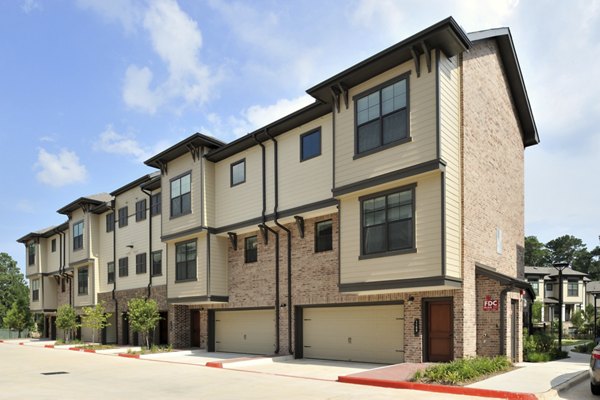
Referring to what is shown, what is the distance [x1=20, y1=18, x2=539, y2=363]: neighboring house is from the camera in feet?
53.2

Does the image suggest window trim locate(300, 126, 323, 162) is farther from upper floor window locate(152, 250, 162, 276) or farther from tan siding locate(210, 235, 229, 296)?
upper floor window locate(152, 250, 162, 276)

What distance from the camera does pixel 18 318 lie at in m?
53.6

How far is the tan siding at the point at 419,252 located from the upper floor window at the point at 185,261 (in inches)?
431

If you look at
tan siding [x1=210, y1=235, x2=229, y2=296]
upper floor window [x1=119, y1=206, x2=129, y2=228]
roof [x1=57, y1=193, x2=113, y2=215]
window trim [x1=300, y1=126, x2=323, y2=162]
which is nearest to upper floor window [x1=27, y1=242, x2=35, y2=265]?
roof [x1=57, y1=193, x2=113, y2=215]

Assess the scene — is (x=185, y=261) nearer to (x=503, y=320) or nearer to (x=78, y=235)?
(x=503, y=320)

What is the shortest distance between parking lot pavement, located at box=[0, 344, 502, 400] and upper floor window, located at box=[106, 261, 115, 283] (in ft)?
47.5

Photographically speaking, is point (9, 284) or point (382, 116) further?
point (9, 284)

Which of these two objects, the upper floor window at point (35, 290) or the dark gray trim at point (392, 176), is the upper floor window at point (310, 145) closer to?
the dark gray trim at point (392, 176)

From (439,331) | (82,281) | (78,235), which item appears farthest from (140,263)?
(439,331)

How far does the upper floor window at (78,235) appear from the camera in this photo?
4019 centimetres

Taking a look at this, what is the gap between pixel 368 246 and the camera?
1739cm

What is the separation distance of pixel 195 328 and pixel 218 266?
18.3 feet

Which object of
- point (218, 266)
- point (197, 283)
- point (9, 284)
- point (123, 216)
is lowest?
point (9, 284)

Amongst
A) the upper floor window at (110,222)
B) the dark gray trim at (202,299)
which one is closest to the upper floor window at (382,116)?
the dark gray trim at (202,299)
